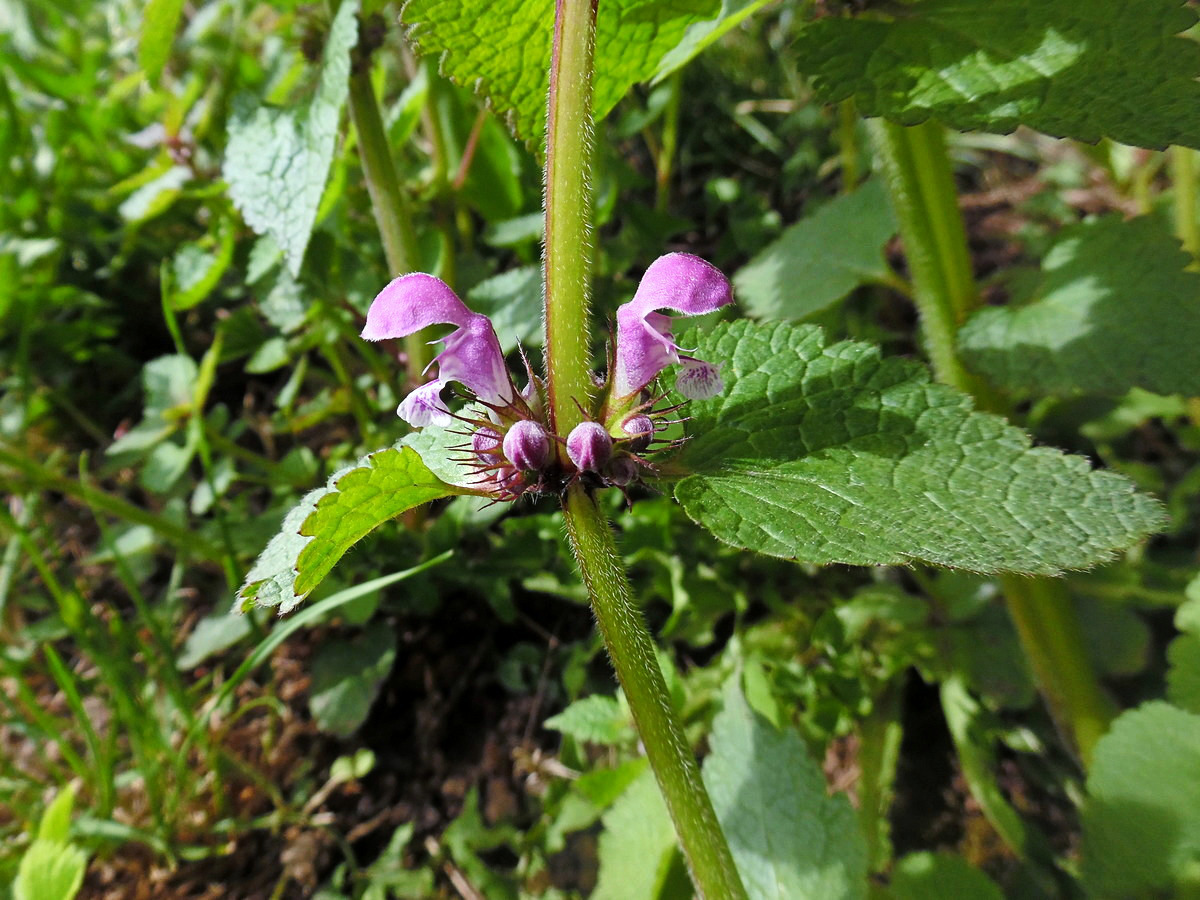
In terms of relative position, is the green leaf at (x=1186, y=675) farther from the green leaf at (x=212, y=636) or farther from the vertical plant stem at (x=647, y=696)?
the green leaf at (x=212, y=636)

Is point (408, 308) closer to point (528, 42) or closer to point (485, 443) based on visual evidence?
point (485, 443)

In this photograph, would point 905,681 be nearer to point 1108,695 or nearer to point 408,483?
point 1108,695

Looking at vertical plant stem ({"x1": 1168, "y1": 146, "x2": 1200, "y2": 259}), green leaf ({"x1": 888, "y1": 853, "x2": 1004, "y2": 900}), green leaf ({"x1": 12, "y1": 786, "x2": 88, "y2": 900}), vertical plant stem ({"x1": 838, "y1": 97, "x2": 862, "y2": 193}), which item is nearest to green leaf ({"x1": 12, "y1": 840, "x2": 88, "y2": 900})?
green leaf ({"x1": 12, "y1": 786, "x2": 88, "y2": 900})

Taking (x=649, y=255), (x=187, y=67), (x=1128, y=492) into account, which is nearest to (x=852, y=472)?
(x=1128, y=492)

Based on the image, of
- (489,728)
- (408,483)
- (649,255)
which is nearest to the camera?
(408,483)


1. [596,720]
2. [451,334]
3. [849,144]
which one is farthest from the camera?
[849,144]

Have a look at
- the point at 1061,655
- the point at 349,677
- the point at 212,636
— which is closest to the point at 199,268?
the point at 212,636
